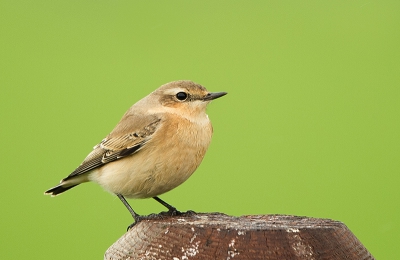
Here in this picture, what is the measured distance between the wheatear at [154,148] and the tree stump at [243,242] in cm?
208

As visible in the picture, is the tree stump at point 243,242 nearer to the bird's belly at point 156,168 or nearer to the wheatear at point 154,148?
the wheatear at point 154,148

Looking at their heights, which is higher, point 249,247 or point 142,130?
point 142,130

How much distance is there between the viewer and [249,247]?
11.6 feet

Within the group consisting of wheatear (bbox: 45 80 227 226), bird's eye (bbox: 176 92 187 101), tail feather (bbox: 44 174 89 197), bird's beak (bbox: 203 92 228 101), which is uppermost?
bird's eye (bbox: 176 92 187 101)

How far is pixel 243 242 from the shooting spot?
139 inches

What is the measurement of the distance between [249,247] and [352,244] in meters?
0.71

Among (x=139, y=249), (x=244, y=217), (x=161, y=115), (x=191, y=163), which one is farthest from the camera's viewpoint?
(x=161, y=115)

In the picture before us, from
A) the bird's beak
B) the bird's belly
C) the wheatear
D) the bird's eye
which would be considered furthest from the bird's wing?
the bird's beak

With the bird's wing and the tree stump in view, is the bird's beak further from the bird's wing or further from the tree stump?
the tree stump

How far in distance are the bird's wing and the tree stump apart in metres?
2.63

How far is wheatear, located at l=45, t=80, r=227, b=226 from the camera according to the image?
621 centimetres

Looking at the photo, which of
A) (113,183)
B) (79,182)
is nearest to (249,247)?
(113,183)

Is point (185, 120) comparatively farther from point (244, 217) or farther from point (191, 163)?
point (244, 217)

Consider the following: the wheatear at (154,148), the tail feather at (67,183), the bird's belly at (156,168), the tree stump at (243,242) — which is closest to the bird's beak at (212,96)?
the wheatear at (154,148)
